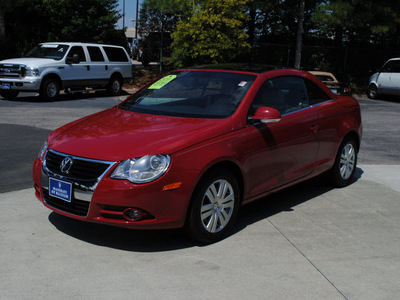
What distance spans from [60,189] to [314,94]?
3341 millimetres

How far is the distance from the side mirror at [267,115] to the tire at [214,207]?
67cm

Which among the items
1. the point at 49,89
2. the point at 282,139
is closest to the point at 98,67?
the point at 49,89

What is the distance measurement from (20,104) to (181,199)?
11978mm

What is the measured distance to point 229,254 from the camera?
4387 millimetres

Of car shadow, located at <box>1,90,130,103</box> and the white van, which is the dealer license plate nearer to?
car shadow, located at <box>1,90,130,103</box>

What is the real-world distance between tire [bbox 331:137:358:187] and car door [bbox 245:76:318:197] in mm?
766

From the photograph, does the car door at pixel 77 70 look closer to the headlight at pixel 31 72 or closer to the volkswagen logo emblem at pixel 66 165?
the headlight at pixel 31 72

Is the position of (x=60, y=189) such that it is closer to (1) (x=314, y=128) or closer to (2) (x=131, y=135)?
(2) (x=131, y=135)

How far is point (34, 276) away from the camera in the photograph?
12.6 ft

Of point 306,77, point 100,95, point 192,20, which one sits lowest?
A: point 100,95

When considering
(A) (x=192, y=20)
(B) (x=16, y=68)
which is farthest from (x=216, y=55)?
(B) (x=16, y=68)

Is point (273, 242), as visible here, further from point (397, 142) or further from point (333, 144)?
point (397, 142)

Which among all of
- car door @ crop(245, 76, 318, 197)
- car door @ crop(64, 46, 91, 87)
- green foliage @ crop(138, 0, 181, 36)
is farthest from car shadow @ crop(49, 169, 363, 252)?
green foliage @ crop(138, 0, 181, 36)

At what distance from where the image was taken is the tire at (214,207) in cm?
441
